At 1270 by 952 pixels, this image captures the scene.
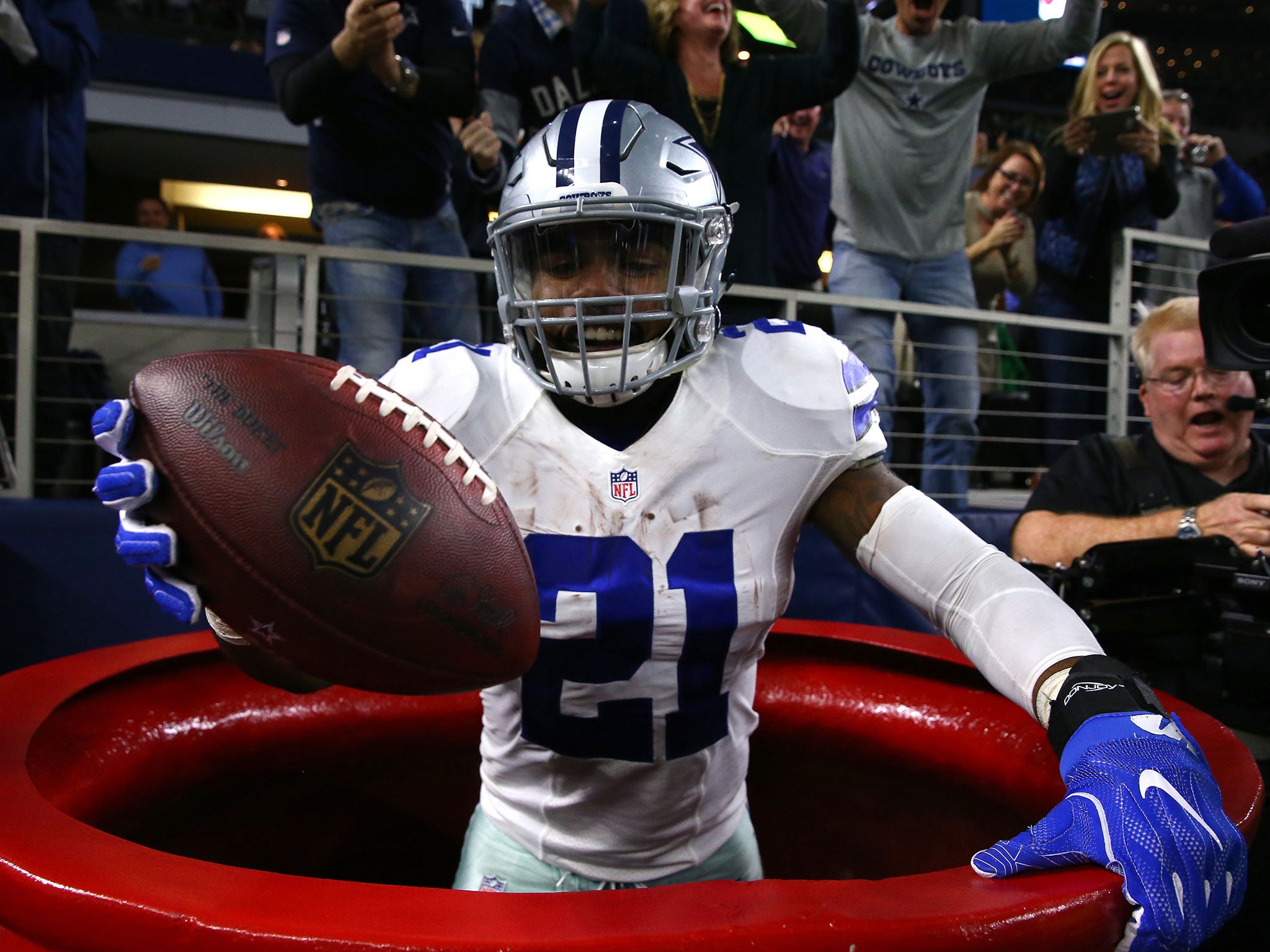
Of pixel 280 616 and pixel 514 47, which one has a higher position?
pixel 514 47

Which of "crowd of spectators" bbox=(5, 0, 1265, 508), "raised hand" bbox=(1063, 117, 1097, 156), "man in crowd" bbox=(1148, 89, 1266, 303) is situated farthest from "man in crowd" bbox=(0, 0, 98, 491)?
"man in crowd" bbox=(1148, 89, 1266, 303)

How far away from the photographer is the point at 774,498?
112 centimetres

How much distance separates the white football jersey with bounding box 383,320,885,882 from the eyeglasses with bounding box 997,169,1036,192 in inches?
105

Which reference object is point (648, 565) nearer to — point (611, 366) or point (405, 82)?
point (611, 366)

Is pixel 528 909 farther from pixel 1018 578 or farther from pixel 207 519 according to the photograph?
pixel 1018 578

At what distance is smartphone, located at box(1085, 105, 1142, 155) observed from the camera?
286 centimetres

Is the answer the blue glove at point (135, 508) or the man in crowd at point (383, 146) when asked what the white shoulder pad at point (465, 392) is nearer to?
the blue glove at point (135, 508)

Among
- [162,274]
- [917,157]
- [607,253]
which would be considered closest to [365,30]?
[607,253]

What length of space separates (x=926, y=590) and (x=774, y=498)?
0.63 ft

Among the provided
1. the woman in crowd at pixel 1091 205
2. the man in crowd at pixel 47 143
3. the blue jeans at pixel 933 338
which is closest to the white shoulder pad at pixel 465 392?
the man in crowd at pixel 47 143

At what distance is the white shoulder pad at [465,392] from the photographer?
1.12 m

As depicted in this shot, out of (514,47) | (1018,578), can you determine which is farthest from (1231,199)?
(1018,578)

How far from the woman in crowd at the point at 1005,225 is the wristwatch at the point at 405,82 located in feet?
6.58

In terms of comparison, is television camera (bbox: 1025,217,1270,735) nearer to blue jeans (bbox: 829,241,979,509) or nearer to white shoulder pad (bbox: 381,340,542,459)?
white shoulder pad (bbox: 381,340,542,459)
